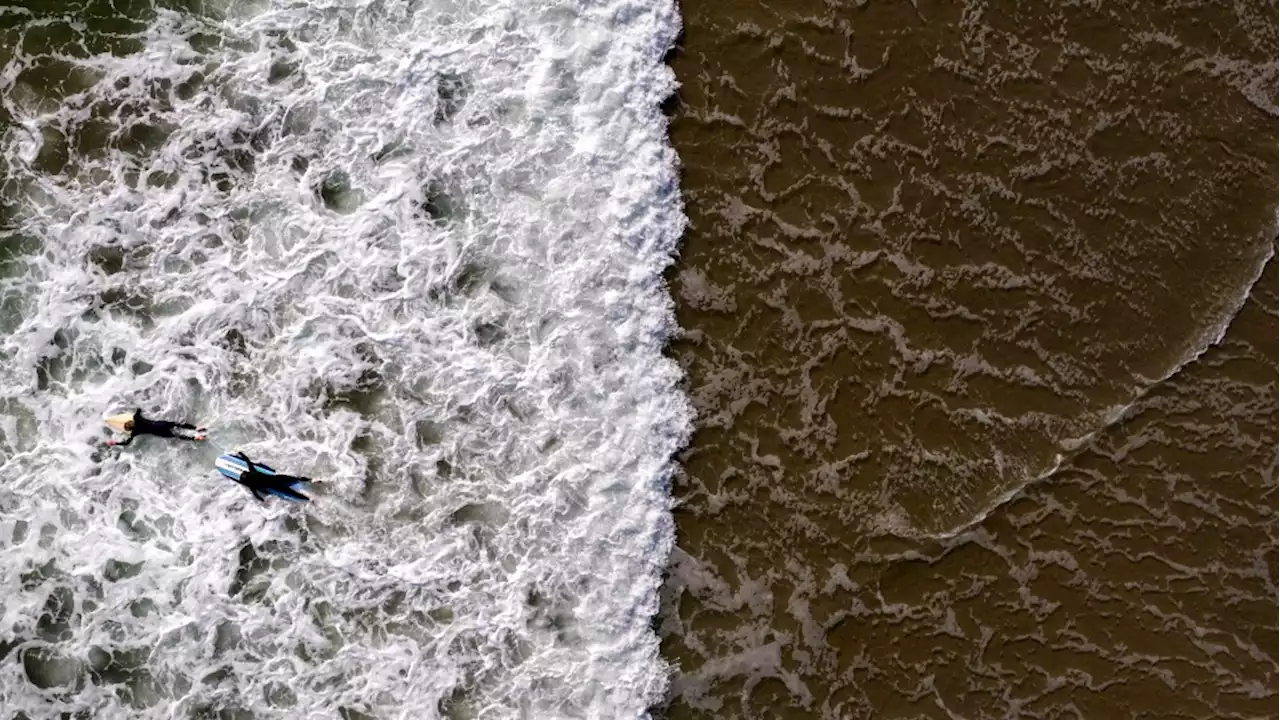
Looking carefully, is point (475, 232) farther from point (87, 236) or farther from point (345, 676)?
point (345, 676)

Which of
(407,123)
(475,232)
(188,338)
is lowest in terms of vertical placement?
(188,338)

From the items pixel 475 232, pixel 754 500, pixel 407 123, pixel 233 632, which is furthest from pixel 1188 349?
pixel 233 632

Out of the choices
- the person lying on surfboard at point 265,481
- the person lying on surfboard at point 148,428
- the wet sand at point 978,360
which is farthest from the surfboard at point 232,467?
the wet sand at point 978,360

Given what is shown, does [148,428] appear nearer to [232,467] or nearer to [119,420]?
[119,420]

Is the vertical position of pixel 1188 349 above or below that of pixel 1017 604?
above

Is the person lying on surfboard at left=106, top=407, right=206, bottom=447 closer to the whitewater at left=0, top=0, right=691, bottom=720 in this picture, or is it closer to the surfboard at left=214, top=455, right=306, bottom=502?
the whitewater at left=0, top=0, right=691, bottom=720

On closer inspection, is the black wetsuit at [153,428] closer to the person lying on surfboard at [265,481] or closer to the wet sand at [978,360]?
the person lying on surfboard at [265,481]

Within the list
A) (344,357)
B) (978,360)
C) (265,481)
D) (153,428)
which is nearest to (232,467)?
(265,481)

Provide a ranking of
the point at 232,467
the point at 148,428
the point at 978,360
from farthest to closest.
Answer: the point at 978,360 → the point at 148,428 → the point at 232,467
